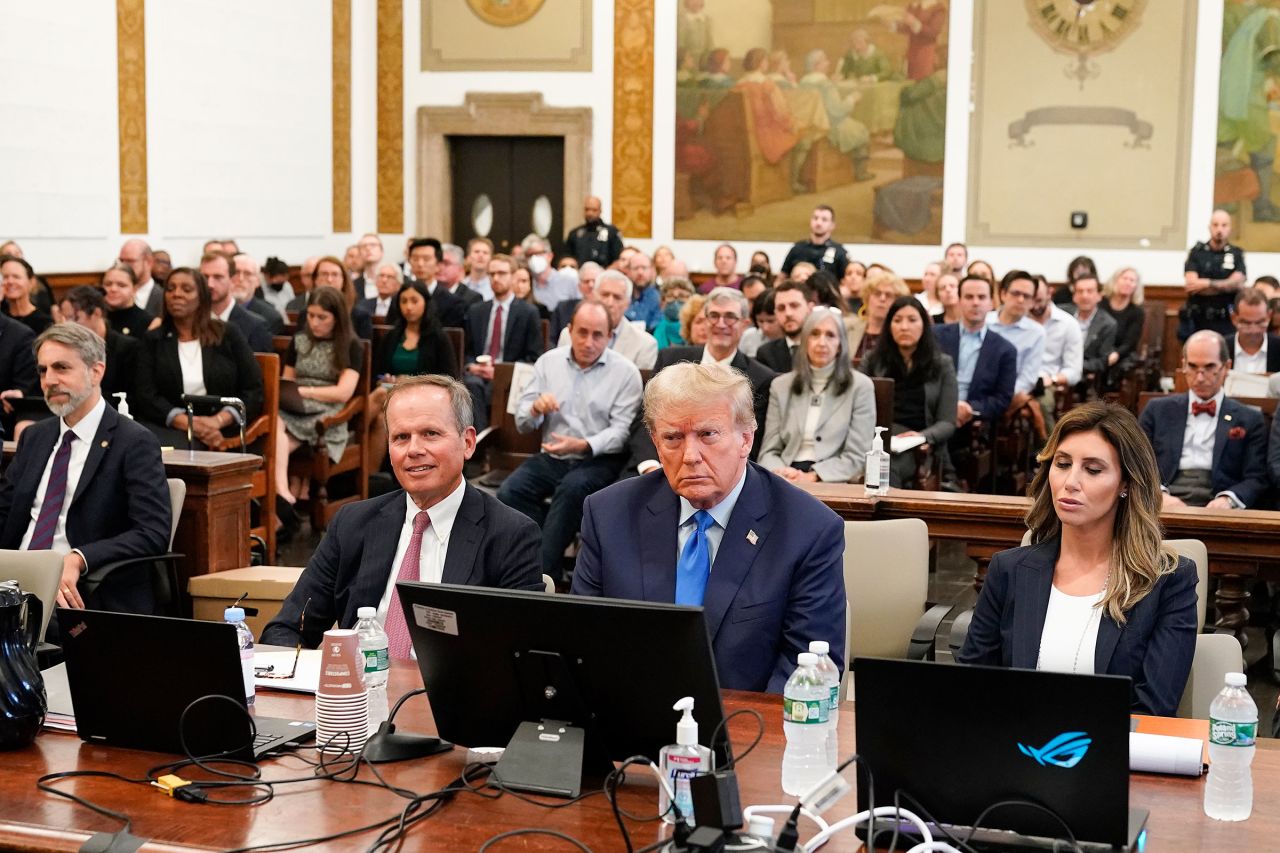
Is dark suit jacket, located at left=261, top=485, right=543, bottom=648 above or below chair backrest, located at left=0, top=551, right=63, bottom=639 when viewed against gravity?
above

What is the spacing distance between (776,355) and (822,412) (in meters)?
0.92

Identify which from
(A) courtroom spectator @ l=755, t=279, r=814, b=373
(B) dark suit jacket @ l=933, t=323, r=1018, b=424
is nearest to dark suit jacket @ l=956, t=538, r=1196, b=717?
(A) courtroom spectator @ l=755, t=279, r=814, b=373

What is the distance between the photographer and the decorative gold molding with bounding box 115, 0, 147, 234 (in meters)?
12.3

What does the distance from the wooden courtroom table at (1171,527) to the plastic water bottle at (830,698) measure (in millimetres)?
2380

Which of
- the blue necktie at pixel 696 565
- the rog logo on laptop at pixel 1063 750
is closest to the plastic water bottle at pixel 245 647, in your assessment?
the blue necktie at pixel 696 565

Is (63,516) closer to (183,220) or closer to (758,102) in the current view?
(183,220)

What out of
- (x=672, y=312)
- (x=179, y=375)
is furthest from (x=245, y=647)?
(x=672, y=312)

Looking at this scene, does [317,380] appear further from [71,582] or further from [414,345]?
[71,582]

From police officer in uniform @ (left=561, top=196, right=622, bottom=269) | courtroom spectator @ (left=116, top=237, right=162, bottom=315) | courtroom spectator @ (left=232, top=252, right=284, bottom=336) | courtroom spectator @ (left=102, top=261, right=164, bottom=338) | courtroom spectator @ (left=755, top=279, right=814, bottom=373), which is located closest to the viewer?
courtroom spectator @ (left=755, top=279, right=814, bottom=373)

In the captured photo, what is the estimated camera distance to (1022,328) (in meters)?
9.27

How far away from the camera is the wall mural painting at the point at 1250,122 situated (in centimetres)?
1404

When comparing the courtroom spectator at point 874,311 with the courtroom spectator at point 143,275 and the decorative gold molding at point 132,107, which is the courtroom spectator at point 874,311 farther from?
the decorative gold molding at point 132,107

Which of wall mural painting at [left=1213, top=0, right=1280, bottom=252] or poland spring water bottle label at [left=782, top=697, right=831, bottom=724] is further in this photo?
wall mural painting at [left=1213, top=0, right=1280, bottom=252]

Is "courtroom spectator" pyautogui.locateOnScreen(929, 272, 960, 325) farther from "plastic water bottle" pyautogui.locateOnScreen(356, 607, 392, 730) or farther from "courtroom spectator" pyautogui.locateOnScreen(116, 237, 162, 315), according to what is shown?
"plastic water bottle" pyautogui.locateOnScreen(356, 607, 392, 730)
